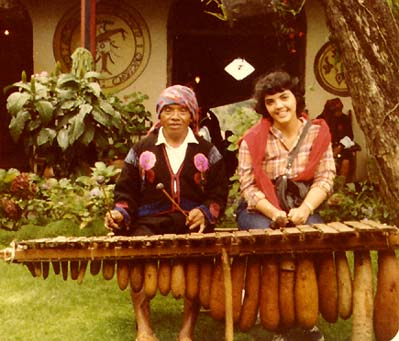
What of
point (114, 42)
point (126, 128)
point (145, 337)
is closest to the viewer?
point (145, 337)

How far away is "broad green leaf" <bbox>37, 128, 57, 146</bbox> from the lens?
7.39 m

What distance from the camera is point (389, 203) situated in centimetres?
543

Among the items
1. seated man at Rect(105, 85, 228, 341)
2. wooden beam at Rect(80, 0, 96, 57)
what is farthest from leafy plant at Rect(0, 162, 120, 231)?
seated man at Rect(105, 85, 228, 341)

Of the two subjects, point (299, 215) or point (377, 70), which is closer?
point (299, 215)

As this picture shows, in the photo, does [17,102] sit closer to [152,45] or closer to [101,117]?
[101,117]

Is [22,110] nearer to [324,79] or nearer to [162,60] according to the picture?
[162,60]

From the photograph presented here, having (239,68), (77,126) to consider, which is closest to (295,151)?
(77,126)

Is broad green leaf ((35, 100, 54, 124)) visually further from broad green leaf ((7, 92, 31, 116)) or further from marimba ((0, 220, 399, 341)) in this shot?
marimba ((0, 220, 399, 341))

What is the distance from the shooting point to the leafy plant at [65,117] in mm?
7410

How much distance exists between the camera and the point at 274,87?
430cm

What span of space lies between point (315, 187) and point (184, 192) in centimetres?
75

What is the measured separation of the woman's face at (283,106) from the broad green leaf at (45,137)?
360 cm

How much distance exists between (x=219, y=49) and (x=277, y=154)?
366 inches

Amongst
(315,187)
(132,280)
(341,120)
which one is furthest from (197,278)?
(341,120)
